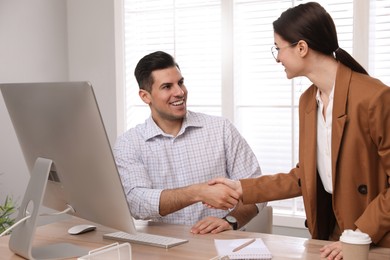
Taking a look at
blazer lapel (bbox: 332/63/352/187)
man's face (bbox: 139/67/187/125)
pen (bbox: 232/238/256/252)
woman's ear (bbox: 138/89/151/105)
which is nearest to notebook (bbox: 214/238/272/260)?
pen (bbox: 232/238/256/252)

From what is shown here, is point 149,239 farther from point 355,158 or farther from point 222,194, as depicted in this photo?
point 355,158

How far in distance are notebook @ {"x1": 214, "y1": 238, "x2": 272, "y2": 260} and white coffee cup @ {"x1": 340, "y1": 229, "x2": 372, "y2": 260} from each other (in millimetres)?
263

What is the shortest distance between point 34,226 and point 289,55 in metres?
1.03

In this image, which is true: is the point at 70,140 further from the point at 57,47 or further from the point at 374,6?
the point at 57,47

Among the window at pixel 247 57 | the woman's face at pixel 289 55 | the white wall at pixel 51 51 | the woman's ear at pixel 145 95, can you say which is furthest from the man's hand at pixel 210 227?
the white wall at pixel 51 51

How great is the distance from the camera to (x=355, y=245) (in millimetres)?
1333

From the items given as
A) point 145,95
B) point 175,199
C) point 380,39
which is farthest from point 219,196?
point 380,39

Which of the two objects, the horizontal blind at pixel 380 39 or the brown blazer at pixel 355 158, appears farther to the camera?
the horizontal blind at pixel 380 39

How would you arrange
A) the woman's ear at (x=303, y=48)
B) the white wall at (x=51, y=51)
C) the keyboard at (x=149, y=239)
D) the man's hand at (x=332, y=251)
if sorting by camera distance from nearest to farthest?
the man's hand at (x=332, y=251) → the keyboard at (x=149, y=239) → the woman's ear at (x=303, y=48) → the white wall at (x=51, y=51)

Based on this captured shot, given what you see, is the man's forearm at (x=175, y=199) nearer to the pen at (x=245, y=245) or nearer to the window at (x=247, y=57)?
the pen at (x=245, y=245)

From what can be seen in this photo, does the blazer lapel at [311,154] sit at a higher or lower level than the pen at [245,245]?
higher

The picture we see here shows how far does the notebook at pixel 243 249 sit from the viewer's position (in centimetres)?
153

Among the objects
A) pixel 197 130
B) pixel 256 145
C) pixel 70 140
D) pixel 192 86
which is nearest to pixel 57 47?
pixel 192 86

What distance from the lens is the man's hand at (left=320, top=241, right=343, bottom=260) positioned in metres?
1.50
